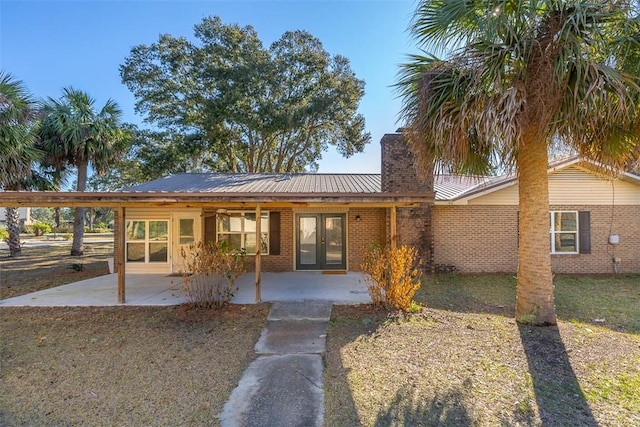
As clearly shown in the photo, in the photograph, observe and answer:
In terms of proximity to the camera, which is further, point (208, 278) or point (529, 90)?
point (208, 278)

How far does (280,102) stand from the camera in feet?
58.1

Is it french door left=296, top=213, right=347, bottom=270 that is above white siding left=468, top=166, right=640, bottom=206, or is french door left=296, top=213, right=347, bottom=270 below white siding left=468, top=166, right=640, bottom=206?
below

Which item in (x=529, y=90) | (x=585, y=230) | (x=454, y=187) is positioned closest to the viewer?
(x=529, y=90)

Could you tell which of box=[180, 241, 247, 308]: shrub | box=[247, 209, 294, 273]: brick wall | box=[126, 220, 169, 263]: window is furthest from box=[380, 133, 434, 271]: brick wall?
box=[126, 220, 169, 263]: window

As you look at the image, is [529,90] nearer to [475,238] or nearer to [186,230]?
[475,238]

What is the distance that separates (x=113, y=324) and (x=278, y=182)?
24.6ft

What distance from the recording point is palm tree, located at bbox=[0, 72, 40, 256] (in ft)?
33.3

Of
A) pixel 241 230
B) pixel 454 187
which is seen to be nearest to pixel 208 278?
pixel 241 230

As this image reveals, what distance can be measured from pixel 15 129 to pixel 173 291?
7763mm

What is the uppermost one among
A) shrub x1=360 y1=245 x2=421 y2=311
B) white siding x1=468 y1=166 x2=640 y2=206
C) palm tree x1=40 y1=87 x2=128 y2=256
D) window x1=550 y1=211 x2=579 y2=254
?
palm tree x1=40 y1=87 x2=128 y2=256

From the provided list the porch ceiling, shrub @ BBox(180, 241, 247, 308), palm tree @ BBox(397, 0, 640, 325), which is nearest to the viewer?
palm tree @ BBox(397, 0, 640, 325)

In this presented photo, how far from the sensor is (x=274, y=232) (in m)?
11.8

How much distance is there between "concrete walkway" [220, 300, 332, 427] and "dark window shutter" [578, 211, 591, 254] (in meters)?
10.1

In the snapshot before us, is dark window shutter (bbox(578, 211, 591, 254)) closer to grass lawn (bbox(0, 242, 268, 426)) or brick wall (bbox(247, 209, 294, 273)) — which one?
brick wall (bbox(247, 209, 294, 273))
